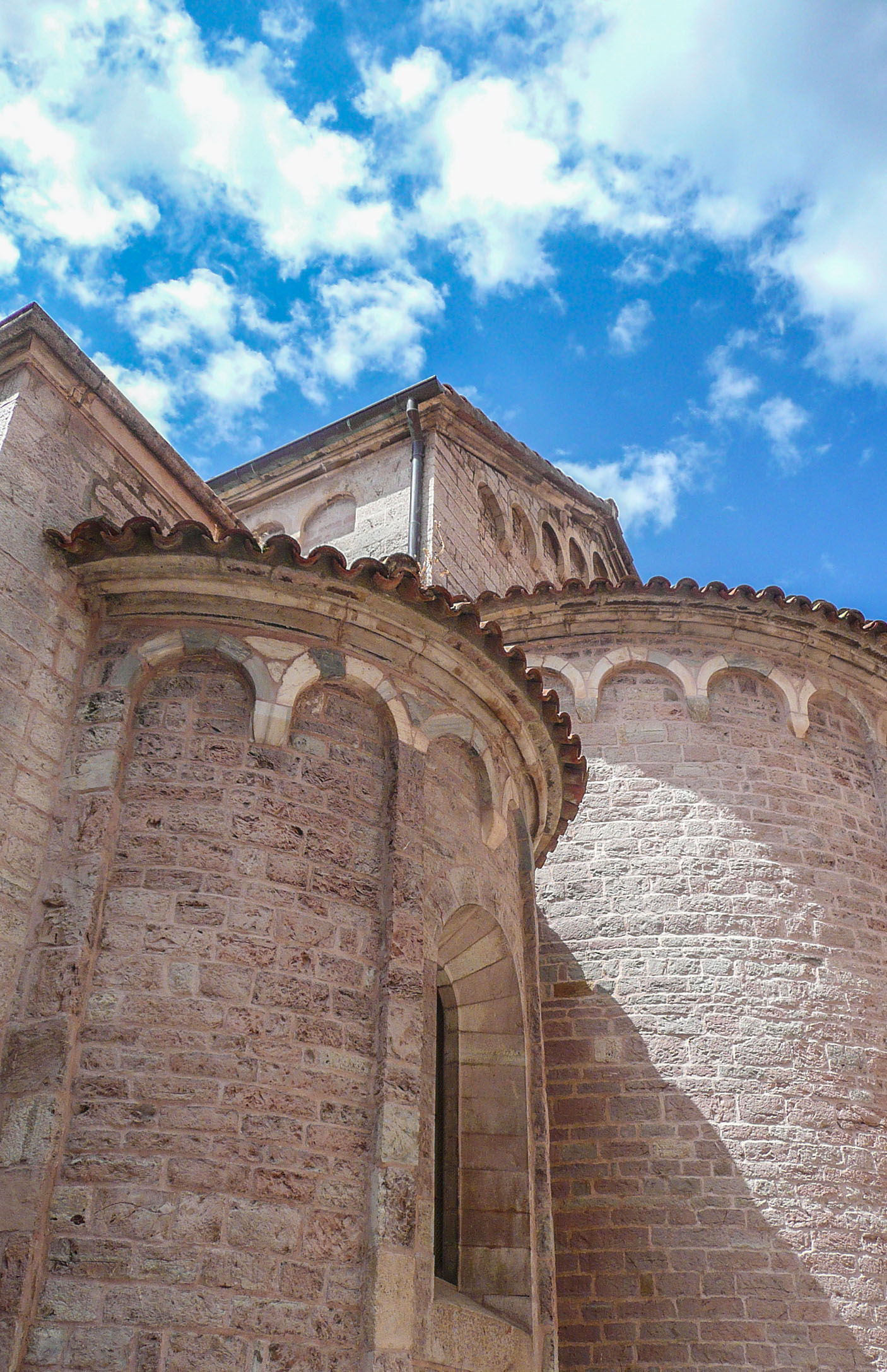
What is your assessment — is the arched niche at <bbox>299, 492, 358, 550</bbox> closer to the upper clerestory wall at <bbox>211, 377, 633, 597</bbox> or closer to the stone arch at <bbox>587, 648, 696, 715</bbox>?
the upper clerestory wall at <bbox>211, 377, 633, 597</bbox>

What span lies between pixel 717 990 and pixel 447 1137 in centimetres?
269

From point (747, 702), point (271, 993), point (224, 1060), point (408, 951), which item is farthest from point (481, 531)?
point (224, 1060)

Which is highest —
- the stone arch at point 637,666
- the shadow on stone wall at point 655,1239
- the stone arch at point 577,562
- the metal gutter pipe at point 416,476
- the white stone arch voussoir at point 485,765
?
the stone arch at point 577,562

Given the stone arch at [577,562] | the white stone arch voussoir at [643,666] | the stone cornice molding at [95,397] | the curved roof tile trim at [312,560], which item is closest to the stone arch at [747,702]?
the white stone arch voussoir at [643,666]

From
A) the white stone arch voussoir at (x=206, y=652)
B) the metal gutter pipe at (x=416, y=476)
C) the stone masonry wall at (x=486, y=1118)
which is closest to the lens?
the stone masonry wall at (x=486, y=1118)

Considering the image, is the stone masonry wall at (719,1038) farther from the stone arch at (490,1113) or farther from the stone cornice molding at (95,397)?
the stone cornice molding at (95,397)

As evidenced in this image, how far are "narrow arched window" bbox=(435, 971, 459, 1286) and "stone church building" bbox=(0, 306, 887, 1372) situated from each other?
2 centimetres

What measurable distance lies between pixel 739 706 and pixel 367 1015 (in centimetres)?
500

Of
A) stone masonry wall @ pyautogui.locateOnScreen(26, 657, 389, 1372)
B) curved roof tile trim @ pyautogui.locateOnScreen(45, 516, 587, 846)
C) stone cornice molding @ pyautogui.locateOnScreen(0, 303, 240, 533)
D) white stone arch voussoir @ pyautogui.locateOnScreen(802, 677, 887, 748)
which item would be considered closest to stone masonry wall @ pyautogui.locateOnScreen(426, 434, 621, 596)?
white stone arch voussoir @ pyautogui.locateOnScreen(802, 677, 887, 748)

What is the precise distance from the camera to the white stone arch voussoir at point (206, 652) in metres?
5.66

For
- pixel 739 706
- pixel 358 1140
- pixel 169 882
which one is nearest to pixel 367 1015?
pixel 358 1140

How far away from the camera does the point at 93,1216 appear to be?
4488 mm

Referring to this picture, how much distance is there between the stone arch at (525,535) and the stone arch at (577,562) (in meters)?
0.92

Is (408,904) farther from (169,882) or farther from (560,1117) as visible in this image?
(560,1117)
